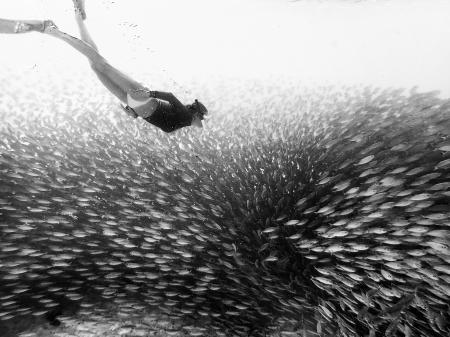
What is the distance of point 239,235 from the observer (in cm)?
614

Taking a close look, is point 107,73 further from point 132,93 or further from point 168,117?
point 168,117

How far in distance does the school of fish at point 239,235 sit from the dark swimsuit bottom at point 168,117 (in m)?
1.61

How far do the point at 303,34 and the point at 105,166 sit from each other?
2909 cm

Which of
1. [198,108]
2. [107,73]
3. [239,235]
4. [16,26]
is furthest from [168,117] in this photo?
[239,235]

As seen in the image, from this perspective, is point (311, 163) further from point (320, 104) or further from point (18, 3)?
point (18, 3)

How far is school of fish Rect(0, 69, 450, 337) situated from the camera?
477cm

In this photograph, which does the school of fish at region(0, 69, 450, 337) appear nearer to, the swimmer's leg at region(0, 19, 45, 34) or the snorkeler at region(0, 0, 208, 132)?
the snorkeler at region(0, 0, 208, 132)

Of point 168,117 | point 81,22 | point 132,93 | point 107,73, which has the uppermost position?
point 81,22

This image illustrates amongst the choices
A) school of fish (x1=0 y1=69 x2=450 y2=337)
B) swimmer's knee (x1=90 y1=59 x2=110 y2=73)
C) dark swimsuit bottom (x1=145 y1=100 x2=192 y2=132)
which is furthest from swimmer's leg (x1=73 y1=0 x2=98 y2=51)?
school of fish (x1=0 y1=69 x2=450 y2=337)

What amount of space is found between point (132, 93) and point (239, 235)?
10.4 feet

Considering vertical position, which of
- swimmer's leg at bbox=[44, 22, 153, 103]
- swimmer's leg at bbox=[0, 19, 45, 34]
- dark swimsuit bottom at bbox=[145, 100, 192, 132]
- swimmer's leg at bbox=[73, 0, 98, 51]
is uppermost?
swimmer's leg at bbox=[73, 0, 98, 51]

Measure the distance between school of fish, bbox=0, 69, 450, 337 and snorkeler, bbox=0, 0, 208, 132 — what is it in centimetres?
167

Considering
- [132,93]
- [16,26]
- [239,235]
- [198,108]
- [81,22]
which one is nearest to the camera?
[16,26]

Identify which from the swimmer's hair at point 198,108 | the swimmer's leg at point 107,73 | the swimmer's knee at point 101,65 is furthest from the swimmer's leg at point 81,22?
the swimmer's hair at point 198,108
